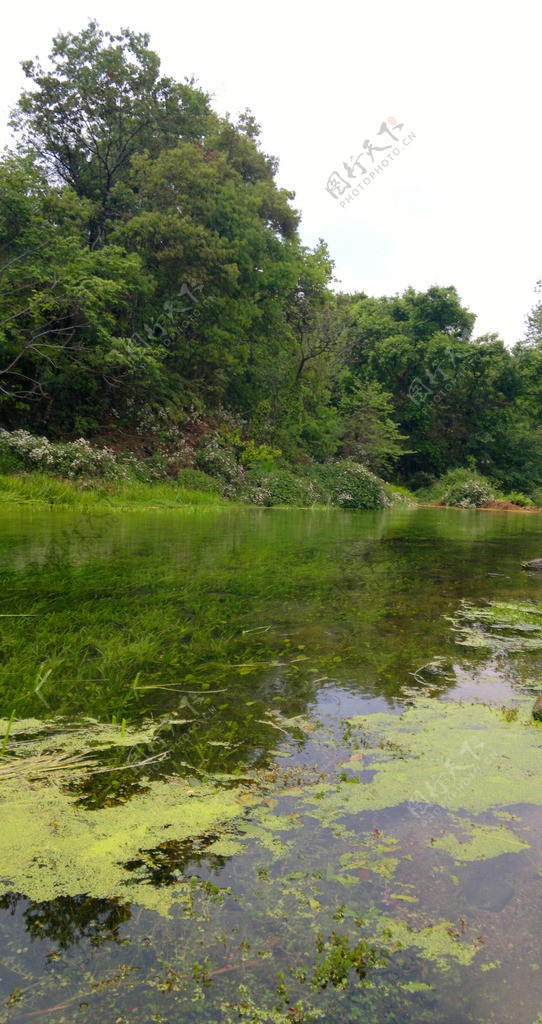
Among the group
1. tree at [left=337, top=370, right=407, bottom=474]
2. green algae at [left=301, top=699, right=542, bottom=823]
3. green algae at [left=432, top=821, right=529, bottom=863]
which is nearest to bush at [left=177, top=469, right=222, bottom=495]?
tree at [left=337, top=370, right=407, bottom=474]

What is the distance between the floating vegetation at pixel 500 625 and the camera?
371 centimetres

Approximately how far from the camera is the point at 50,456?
47.3ft

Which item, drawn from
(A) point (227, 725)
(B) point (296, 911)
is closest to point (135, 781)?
(A) point (227, 725)

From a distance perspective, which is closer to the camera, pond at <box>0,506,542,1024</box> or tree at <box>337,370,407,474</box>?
pond at <box>0,506,542,1024</box>

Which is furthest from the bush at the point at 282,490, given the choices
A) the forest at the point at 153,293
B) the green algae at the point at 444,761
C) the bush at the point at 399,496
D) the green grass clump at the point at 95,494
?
the green algae at the point at 444,761

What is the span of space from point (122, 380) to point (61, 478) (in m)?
4.85

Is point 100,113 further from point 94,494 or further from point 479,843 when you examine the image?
point 479,843

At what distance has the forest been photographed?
15164 millimetres

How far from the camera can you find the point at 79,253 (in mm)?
15367

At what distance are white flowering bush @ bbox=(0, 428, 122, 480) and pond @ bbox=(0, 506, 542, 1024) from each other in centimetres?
1091

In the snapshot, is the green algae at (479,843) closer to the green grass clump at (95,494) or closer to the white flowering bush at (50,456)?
the green grass clump at (95,494)

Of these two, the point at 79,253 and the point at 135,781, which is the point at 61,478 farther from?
the point at 135,781

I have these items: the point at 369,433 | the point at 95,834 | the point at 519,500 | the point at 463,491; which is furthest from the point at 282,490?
the point at 95,834

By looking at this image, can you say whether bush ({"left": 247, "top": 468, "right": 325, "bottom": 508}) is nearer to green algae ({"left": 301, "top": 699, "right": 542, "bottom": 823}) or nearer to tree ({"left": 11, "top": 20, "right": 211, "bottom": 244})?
tree ({"left": 11, "top": 20, "right": 211, "bottom": 244})
